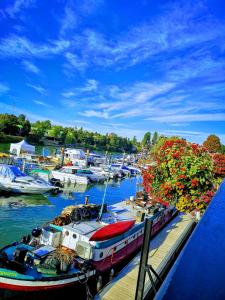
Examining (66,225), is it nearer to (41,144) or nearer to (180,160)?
(180,160)

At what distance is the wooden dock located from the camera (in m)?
12.6

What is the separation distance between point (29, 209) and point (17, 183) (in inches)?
225

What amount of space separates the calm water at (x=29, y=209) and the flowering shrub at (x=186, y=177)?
12734 mm

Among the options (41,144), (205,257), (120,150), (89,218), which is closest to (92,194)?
(89,218)

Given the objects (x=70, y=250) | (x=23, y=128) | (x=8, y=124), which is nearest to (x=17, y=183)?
(x=70, y=250)

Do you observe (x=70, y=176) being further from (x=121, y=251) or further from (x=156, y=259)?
(x=156, y=259)

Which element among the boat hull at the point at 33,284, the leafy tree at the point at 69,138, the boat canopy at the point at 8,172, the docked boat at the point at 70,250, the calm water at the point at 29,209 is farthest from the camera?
the leafy tree at the point at 69,138

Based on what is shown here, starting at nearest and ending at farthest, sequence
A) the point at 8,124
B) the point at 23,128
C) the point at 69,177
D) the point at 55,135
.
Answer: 1. the point at 69,177
2. the point at 8,124
3. the point at 23,128
4. the point at 55,135

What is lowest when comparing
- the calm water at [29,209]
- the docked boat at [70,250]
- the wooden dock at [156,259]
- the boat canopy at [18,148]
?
the calm water at [29,209]

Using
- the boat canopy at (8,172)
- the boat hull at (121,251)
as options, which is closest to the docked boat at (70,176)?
the boat canopy at (8,172)

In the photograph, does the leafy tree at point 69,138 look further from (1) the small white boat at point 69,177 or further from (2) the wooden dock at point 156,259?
(2) the wooden dock at point 156,259

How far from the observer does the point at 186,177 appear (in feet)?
40.7

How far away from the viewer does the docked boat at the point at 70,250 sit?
38.6ft

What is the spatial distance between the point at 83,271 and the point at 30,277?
266cm
